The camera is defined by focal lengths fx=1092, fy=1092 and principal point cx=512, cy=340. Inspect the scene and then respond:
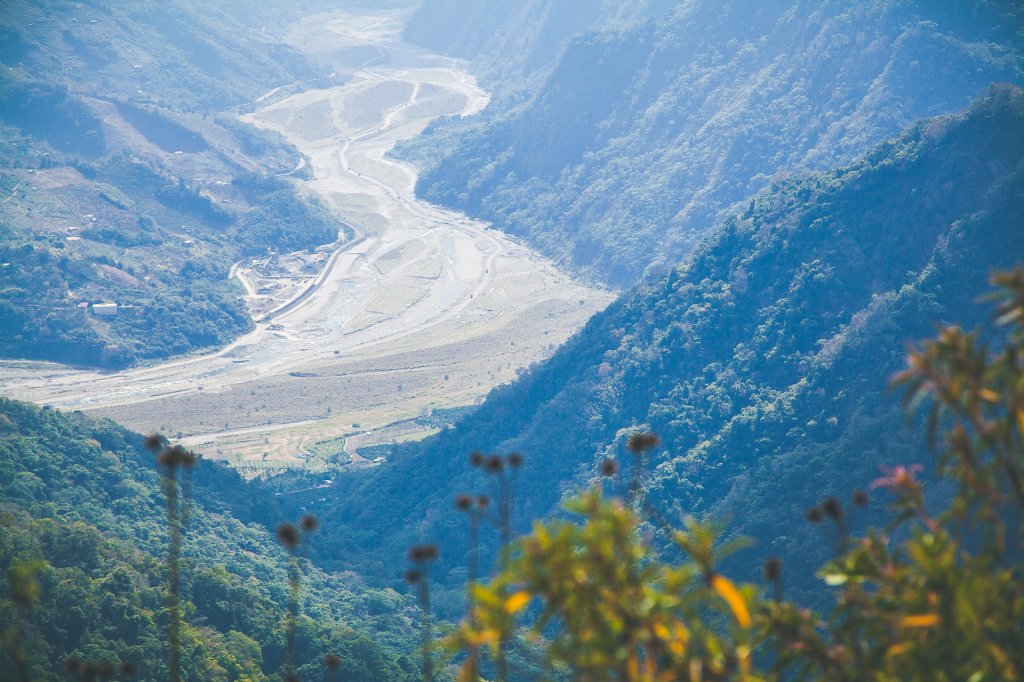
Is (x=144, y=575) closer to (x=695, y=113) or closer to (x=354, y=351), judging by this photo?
(x=354, y=351)

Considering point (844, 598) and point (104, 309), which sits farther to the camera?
point (104, 309)

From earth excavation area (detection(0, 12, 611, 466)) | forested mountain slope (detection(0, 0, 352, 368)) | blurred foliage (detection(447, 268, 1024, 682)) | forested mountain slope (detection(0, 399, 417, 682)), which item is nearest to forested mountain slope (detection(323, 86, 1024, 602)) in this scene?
forested mountain slope (detection(0, 399, 417, 682))

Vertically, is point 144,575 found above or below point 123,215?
above

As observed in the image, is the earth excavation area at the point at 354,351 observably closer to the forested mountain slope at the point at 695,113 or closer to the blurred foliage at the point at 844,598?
the forested mountain slope at the point at 695,113

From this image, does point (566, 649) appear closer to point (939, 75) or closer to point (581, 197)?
point (939, 75)

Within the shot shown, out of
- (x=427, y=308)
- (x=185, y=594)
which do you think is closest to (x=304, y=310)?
(x=427, y=308)

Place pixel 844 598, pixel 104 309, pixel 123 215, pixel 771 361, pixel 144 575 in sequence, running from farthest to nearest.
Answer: pixel 123 215 < pixel 104 309 < pixel 771 361 < pixel 144 575 < pixel 844 598

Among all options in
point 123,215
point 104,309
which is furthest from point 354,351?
point 123,215
